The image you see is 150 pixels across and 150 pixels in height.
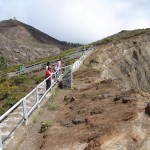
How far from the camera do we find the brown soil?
10414 mm

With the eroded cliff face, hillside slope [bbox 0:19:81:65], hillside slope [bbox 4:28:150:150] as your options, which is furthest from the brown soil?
hillside slope [bbox 0:19:81:65]

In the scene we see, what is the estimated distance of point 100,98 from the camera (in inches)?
678

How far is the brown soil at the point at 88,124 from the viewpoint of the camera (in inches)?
410

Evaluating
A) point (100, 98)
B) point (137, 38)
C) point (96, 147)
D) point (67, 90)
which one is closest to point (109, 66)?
point (137, 38)

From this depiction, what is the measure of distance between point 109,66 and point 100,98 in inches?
1324

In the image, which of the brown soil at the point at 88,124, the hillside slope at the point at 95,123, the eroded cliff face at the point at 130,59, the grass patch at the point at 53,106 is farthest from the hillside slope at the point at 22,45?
the brown soil at the point at 88,124

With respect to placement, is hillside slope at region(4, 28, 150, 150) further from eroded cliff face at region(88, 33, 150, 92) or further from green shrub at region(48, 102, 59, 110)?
eroded cliff face at region(88, 33, 150, 92)

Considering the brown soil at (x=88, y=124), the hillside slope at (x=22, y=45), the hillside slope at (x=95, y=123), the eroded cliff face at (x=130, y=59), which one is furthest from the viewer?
the hillside slope at (x=22, y=45)

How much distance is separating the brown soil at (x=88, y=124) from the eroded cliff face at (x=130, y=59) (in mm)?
31838

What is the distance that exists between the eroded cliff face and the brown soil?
31838 millimetres

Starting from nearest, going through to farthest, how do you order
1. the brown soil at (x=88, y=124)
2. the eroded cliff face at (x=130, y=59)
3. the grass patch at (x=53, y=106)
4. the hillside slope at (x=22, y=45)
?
1. the brown soil at (x=88, y=124)
2. the grass patch at (x=53, y=106)
3. the eroded cliff face at (x=130, y=59)
4. the hillside slope at (x=22, y=45)

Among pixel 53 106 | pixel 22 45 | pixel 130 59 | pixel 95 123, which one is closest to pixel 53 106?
pixel 53 106

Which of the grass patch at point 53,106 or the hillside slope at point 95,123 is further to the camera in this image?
the grass patch at point 53,106

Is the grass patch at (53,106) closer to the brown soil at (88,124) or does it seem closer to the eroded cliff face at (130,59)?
the brown soil at (88,124)
